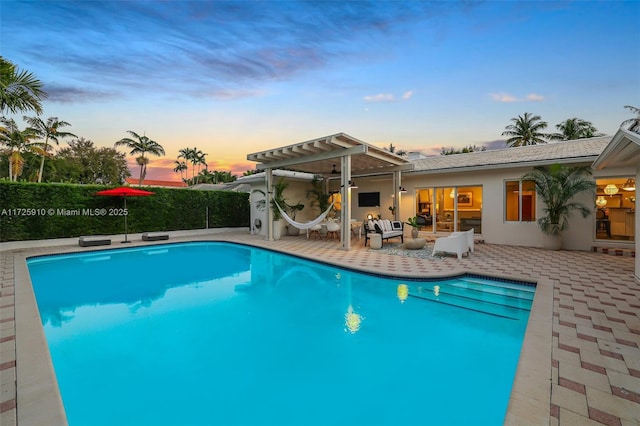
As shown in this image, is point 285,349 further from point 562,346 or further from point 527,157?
point 527,157

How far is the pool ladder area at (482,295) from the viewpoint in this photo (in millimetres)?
4531

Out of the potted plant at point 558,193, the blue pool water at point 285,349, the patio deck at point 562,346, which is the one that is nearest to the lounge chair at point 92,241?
the patio deck at point 562,346

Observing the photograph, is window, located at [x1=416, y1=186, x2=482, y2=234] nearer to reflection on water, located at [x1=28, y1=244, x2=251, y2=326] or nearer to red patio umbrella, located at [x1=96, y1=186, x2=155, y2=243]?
reflection on water, located at [x1=28, y1=244, x2=251, y2=326]

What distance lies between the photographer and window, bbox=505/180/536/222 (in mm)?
9688

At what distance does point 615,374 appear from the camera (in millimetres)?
2414

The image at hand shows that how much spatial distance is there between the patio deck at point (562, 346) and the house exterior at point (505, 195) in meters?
1.46

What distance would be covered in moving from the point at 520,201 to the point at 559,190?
1.42 meters

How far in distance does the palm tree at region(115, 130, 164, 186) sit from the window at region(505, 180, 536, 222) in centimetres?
2832

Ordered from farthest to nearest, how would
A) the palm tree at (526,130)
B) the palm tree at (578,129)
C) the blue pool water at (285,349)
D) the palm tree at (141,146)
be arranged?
the palm tree at (526,130) → the palm tree at (141,146) → the palm tree at (578,129) → the blue pool water at (285,349)

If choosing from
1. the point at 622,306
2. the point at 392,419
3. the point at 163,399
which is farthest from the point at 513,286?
the point at 163,399

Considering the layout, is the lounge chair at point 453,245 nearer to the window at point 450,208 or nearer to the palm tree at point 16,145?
the window at point 450,208

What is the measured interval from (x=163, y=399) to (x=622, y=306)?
557 cm

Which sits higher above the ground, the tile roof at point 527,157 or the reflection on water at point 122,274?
the tile roof at point 527,157

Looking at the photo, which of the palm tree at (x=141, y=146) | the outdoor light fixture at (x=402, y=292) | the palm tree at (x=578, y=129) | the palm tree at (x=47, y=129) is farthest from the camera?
the palm tree at (x=141, y=146)
